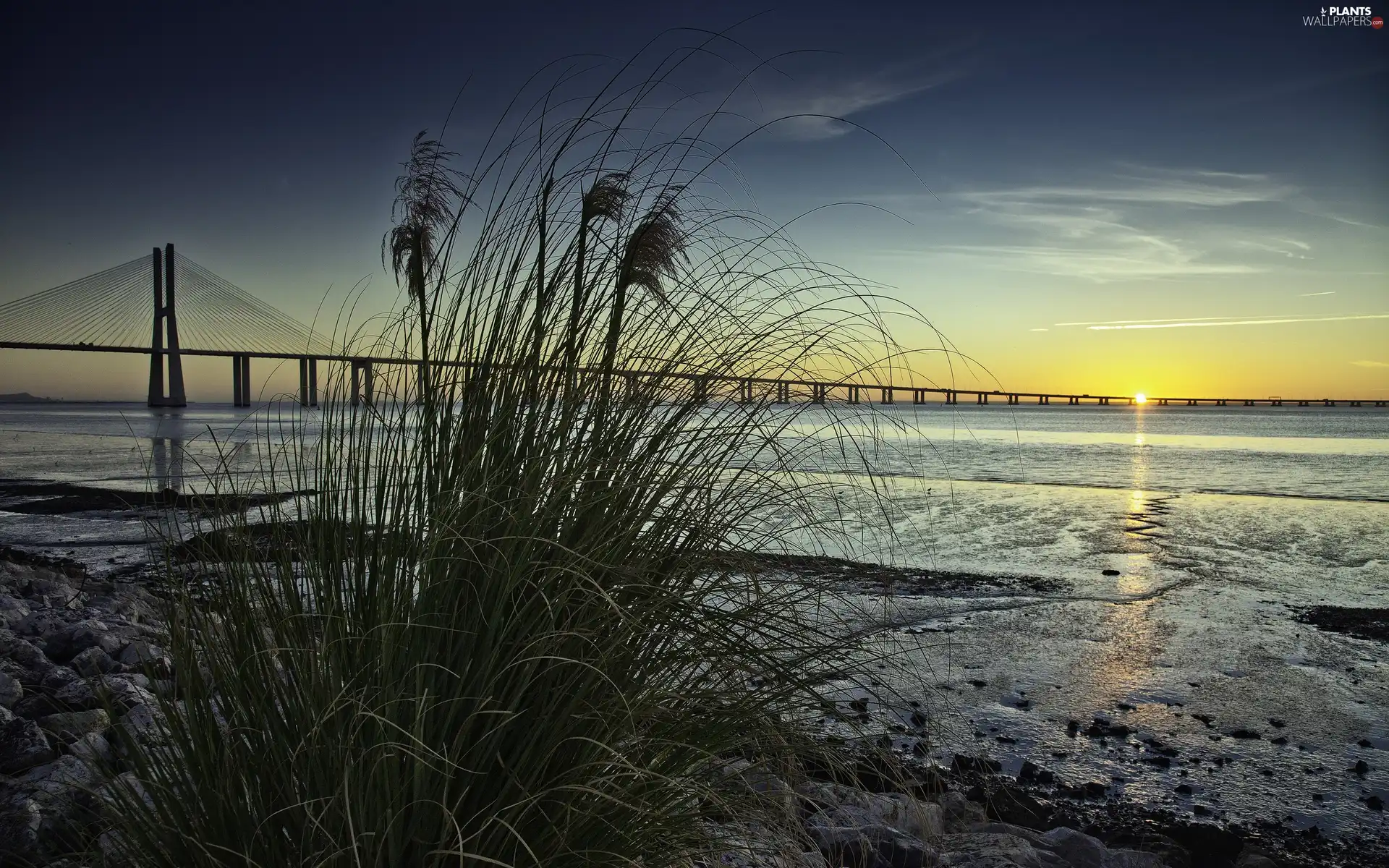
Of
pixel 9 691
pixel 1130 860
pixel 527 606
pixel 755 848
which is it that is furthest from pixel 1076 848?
pixel 9 691

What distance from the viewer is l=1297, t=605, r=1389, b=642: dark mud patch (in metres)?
5.34

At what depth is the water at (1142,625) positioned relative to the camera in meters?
3.31

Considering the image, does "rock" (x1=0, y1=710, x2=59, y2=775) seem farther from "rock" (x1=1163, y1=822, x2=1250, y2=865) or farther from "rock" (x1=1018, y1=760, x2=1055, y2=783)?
"rock" (x1=1163, y1=822, x2=1250, y2=865)

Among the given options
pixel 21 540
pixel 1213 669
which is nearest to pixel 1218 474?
pixel 1213 669

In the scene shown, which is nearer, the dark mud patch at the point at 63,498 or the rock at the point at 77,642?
the rock at the point at 77,642

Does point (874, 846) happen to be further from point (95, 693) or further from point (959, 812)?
point (95, 693)

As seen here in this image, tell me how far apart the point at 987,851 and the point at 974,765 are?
3.03 ft

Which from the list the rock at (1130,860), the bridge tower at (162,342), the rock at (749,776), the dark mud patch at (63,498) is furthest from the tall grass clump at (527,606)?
the bridge tower at (162,342)

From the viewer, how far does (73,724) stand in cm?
256

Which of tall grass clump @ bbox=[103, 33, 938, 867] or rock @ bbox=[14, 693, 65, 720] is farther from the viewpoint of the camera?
rock @ bbox=[14, 693, 65, 720]

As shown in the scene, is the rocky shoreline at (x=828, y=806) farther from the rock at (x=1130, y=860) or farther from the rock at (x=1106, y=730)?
the rock at (x=1106, y=730)

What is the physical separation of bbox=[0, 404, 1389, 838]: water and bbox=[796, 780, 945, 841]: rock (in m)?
0.42

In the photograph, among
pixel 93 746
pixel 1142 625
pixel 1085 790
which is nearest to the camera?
pixel 93 746

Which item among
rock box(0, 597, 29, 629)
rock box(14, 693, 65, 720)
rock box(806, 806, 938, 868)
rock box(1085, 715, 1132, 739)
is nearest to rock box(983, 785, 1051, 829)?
rock box(806, 806, 938, 868)
